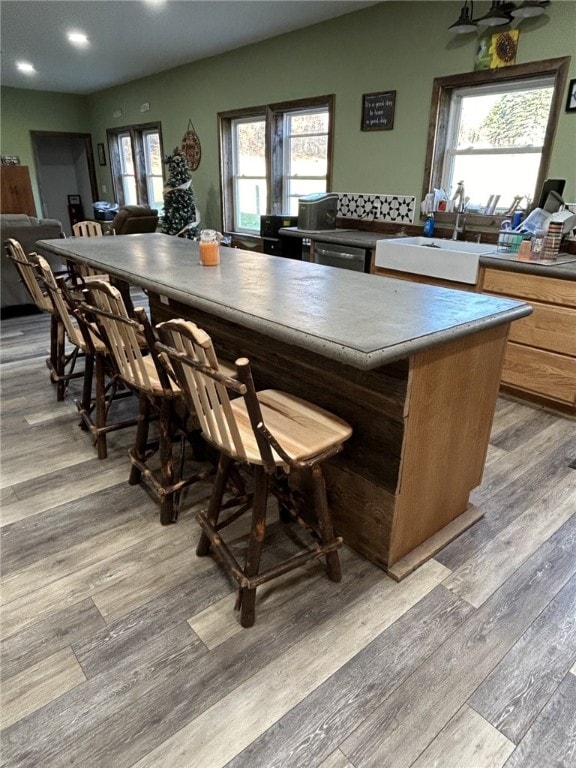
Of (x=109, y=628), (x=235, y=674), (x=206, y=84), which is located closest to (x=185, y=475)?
(x=109, y=628)

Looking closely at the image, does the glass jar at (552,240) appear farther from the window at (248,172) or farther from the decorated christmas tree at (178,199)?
the decorated christmas tree at (178,199)

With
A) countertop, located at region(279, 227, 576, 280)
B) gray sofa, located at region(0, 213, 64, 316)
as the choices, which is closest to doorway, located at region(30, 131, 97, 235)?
gray sofa, located at region(0, 213, 64, 316)

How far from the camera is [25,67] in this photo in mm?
6203

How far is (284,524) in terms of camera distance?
192cm

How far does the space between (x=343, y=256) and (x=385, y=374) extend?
8.45 feet

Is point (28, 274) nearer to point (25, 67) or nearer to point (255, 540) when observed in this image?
point (255, 540)

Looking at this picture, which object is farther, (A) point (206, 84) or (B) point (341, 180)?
(A) point (206, 84)

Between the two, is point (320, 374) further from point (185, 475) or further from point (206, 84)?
point (206, 84)

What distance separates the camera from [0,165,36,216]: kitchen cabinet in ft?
21.5

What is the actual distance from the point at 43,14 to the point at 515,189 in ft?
14.1

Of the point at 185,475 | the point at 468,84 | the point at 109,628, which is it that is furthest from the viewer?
the point at 468,84

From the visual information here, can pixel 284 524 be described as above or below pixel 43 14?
below

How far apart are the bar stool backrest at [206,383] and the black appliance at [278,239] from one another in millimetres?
3232

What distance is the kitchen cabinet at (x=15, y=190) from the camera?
6.55m
